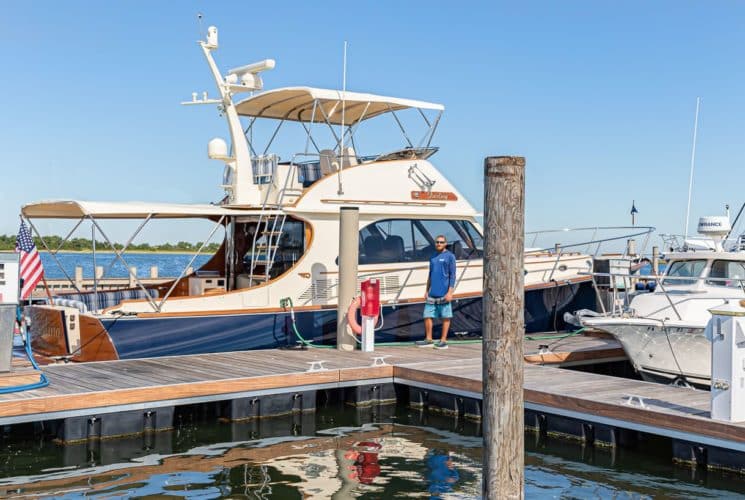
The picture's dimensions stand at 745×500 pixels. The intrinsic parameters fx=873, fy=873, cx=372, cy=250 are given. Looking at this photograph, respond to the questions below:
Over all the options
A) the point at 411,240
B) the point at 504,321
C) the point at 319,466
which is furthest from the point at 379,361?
the point at 504,321

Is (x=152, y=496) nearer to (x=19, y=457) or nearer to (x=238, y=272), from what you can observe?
(x=19, y=457)

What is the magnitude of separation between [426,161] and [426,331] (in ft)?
9.30

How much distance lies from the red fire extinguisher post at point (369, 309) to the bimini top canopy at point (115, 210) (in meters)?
1.99

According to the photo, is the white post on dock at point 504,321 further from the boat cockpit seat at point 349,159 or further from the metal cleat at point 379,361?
the boat cockpit seat at point 349,159

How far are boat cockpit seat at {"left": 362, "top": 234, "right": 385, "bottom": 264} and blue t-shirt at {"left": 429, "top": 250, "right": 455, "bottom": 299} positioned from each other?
119 centimetres

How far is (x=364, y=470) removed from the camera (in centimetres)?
829

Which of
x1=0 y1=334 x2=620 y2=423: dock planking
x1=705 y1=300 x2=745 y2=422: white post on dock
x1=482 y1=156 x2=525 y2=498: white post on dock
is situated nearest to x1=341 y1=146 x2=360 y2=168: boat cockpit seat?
x1=0 y1=334 x2=620 y2=423: dock planking

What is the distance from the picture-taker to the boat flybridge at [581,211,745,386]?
1045 cm

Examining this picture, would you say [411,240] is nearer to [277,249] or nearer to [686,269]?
[277,249]

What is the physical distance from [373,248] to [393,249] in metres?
0.36

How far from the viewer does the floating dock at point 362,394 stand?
8.49 metres

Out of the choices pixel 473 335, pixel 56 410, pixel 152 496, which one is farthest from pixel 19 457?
pixel 473 335

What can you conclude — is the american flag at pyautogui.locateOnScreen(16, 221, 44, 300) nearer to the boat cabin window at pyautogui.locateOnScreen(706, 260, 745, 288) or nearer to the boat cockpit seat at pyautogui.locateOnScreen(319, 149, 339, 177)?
the boat cockpit seat at pyautogui.locateOnScreen(319, 149, 339, 177)

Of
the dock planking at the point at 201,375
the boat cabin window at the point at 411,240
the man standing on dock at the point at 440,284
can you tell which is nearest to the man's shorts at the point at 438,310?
Answer: the man standing on dock at the point at 440,284
